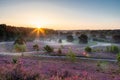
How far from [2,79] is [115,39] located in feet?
378

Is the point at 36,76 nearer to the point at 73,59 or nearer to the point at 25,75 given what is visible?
the point at 25,75

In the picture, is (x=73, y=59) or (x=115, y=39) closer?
(x=73, y=59)

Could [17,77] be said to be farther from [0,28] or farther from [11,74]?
[0,28]

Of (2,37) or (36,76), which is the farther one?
(2,37)

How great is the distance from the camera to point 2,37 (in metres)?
100

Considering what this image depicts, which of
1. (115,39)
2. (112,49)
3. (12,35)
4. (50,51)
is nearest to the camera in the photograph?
(50,51)

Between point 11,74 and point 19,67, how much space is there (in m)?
0.64

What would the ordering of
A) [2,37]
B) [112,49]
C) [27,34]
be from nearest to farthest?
[112,49], [2,37], [27,34]

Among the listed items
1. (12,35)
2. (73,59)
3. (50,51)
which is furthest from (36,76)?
(12,35)

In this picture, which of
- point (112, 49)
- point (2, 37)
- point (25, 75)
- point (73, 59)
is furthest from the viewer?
point (2, 37)

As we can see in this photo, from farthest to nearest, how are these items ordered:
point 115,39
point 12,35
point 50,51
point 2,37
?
point 115,39
point 12,35
point 2,37
point 50,51

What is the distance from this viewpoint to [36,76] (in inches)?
319

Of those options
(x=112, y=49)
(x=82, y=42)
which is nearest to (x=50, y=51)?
(x=112, y=49)

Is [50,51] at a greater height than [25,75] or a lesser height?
Answer: lesser
